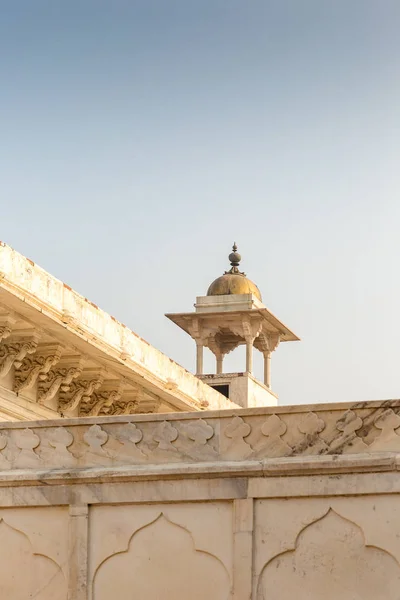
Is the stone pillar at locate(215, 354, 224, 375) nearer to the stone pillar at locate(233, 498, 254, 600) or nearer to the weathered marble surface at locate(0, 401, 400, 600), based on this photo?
the weathered marble surface at locate(0, 401, 400, 600)

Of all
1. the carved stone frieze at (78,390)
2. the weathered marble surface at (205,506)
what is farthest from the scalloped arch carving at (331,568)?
the carved stone frieze at (78,390)

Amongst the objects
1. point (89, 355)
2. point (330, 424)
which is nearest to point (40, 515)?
point (330, 424)

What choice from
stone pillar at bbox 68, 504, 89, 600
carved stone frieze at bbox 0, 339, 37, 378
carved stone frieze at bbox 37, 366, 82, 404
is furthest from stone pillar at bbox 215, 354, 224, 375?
stone pillar at bbox 68, 504, 89, 600

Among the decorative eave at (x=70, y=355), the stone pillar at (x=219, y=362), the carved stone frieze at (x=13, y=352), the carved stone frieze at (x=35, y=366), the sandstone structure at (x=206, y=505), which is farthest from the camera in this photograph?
the stone pillar at (x=219, y=362)

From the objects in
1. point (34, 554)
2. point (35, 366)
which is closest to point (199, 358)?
point (35, 366)

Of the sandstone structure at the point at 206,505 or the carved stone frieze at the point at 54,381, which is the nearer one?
the sandstone structure at the point at 206,505

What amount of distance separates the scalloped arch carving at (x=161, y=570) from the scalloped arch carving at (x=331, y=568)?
317 millimetres

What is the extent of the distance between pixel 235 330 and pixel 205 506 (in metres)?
16.6

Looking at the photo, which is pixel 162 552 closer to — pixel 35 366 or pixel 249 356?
pixel 35 366

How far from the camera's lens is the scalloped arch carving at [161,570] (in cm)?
879

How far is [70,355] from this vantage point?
15.4m

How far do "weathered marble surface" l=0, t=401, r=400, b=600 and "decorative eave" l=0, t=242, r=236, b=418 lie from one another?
13.7ft

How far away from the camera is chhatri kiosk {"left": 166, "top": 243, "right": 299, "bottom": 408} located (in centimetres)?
2441

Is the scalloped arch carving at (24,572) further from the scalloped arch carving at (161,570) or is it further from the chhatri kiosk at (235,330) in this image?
the chhatri kiosk at (235,330)
